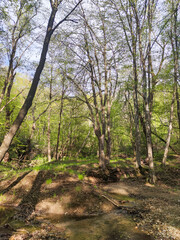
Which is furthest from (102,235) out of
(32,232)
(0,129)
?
(0,129)

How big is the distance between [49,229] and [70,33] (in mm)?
12468

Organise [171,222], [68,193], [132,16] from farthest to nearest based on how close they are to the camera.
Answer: [132,16] < [68,193] < [171,222]

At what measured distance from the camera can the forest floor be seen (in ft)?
13.2

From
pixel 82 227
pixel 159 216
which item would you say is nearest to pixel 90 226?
pixel 82 227

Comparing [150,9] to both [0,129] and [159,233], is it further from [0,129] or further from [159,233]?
[0,129]

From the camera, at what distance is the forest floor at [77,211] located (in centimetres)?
403

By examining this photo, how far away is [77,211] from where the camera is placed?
19.5 feet

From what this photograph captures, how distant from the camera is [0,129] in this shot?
39.5 feet

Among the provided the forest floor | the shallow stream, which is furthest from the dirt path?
the shallow stream

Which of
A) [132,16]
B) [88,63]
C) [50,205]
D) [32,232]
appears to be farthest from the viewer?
[88,63]

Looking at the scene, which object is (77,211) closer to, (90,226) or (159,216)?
(90,226)

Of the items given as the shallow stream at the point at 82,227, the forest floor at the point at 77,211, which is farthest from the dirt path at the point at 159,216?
the shallow stream at the point at 82,227

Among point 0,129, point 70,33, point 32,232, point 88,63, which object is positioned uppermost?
point 70,33

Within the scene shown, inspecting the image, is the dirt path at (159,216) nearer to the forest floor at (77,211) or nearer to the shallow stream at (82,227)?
the forest floor at (77,211)
